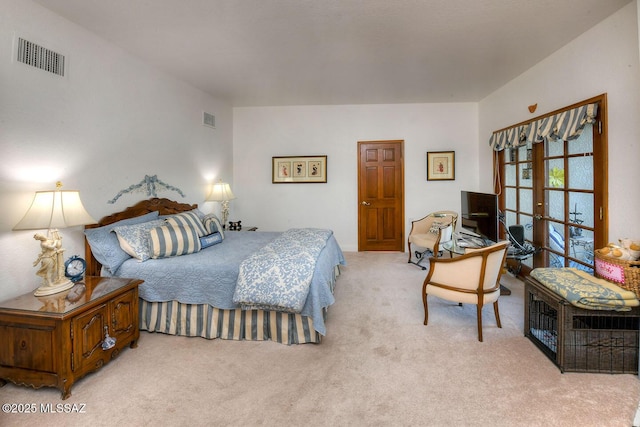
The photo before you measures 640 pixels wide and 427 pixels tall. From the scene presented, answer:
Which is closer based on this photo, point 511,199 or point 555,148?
point 555,148

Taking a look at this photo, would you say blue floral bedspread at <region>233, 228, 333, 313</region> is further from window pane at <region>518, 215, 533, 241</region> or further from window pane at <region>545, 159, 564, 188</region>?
window pane at <region>518, 215, 533, 241</region>

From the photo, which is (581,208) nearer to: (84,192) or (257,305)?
(257,305)

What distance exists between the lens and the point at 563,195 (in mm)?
3238

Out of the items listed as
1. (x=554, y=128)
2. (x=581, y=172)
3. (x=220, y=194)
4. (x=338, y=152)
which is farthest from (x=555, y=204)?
(x=220, y=194)

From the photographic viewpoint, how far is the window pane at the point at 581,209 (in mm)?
2859

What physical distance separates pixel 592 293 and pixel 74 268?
12.3 feet

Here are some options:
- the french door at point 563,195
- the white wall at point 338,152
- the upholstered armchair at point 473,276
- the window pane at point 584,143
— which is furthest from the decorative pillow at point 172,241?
the window pane at point 584,143

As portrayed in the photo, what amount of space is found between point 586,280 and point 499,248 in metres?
0.59

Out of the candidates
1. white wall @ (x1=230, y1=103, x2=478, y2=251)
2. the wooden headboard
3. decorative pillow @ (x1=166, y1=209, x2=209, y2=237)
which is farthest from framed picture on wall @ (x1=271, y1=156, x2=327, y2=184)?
decorative pillow @ (x1=166, y1=209, x2=209, y2=237)

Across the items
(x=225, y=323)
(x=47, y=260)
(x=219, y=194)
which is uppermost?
(x=219, y=194)

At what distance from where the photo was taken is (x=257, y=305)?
7.93 feet

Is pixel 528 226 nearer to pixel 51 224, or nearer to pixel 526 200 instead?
pixel 526 200

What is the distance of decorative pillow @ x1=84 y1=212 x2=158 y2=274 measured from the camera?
104 inches

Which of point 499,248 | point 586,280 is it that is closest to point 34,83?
point 499,248
